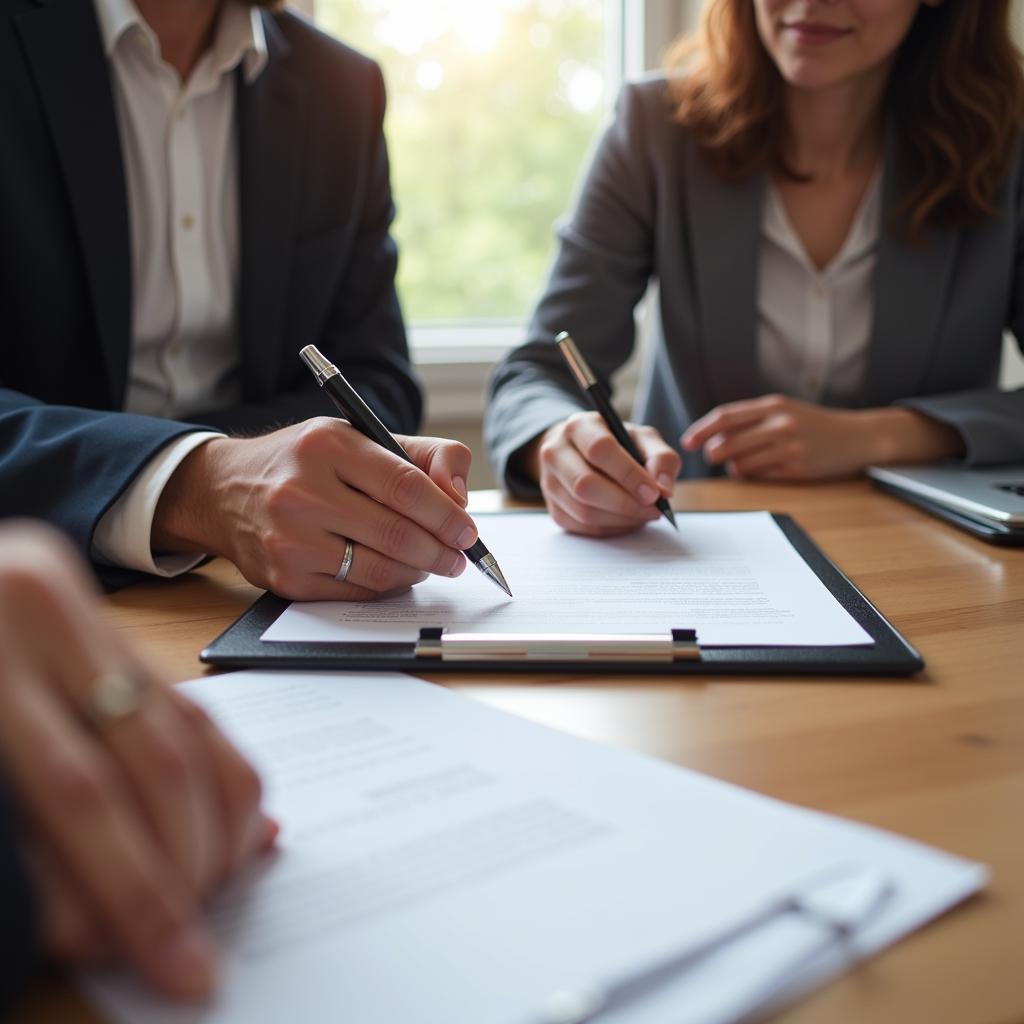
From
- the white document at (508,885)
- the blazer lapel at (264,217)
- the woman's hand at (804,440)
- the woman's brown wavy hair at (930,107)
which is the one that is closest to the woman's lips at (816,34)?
the woman's brown wavy hair at (930,107)

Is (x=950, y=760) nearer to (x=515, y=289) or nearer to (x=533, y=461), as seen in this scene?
(x=533, y=461)

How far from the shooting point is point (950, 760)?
50 cm

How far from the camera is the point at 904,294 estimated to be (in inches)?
56.2

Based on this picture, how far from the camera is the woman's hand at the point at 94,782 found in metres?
0.30

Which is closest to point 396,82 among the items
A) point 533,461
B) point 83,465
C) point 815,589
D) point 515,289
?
point 515,289

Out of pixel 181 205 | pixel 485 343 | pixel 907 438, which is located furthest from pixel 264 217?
pixel 485 343

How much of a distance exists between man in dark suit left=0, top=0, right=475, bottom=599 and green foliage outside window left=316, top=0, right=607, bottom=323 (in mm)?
786

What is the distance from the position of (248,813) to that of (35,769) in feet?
0.27

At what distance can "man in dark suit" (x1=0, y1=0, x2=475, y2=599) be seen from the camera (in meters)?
0.71

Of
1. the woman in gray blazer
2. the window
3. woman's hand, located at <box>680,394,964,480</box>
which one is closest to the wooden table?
woman's hand, located at <box>680,394,964,480</box>

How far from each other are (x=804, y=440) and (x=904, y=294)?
0.38m

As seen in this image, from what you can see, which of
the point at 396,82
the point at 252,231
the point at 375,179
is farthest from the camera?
the point at 396,82

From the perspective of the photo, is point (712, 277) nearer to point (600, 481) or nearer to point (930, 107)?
point (930, 107)

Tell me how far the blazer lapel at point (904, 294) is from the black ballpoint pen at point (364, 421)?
919 millimetres
